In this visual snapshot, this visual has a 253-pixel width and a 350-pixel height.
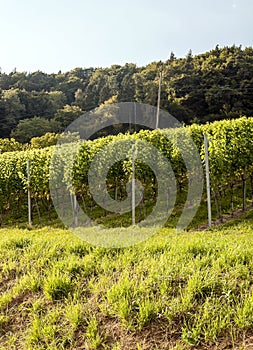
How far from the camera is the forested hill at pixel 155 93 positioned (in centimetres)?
3412

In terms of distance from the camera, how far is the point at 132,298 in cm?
390

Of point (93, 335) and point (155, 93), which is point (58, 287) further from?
point (155, 93)

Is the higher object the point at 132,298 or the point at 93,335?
the point at 132,298

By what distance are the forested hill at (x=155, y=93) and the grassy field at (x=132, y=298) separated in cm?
2804

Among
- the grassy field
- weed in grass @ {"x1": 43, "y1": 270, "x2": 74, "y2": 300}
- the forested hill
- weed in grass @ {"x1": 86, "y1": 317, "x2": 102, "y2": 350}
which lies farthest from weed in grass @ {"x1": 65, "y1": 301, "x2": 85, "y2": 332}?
the forested hill

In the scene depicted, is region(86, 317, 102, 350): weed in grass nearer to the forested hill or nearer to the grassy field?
the grassy field

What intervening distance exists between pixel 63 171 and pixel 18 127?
2679 centimetres

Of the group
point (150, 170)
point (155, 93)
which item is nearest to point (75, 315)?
point (150, 170)

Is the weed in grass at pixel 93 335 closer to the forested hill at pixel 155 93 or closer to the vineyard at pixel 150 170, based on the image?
the vineyard at pixel 150 170

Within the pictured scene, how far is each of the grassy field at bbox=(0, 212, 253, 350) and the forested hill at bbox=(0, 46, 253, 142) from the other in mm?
28044

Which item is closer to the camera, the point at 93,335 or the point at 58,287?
the point at 93,335

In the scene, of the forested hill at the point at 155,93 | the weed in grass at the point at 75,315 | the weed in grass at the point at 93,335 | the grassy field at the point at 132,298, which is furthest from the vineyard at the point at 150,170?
the forested hill at the point at 155,93

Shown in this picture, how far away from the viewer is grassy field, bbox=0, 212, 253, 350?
341 cm

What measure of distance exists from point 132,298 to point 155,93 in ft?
111
